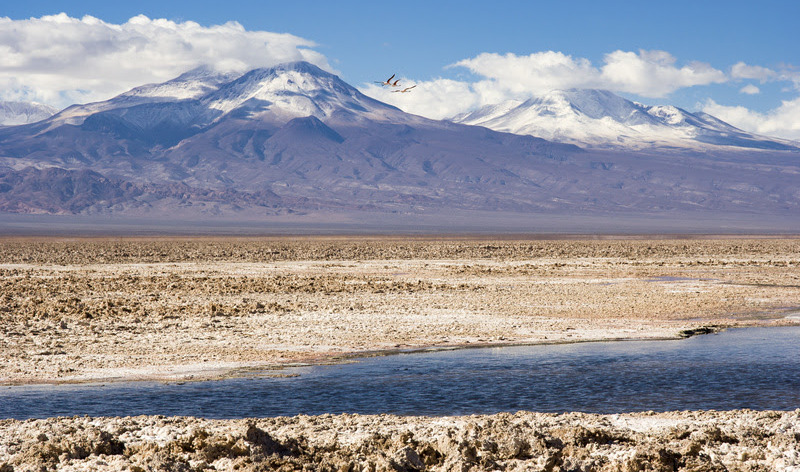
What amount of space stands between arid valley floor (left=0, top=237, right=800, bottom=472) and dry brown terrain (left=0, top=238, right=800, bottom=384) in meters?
0.10

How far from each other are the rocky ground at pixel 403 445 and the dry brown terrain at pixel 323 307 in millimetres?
5331

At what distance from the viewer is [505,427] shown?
11062 mm

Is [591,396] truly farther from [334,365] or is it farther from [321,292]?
[321,292]

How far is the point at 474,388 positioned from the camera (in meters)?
15.6

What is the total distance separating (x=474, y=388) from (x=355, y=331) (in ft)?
25.6

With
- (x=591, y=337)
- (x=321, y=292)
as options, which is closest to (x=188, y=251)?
(x=321, y=292)

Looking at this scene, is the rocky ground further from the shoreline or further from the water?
the shoreline

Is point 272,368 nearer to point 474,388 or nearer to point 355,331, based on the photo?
point 474,388

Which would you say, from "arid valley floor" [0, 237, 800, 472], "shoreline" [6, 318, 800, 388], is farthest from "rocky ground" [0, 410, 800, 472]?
"shoreline" [6, 318, 800, 388]

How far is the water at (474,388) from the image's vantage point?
1402cm

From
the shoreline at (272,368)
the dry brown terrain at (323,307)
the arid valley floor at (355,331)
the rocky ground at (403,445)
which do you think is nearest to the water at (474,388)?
the shoreline at (272,368)

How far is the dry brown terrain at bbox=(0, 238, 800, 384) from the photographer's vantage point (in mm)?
19312

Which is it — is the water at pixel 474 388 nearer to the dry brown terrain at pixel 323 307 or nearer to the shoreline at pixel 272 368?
the shoreline at pixel 272 368

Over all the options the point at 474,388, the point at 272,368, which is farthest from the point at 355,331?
the point at 474,388
